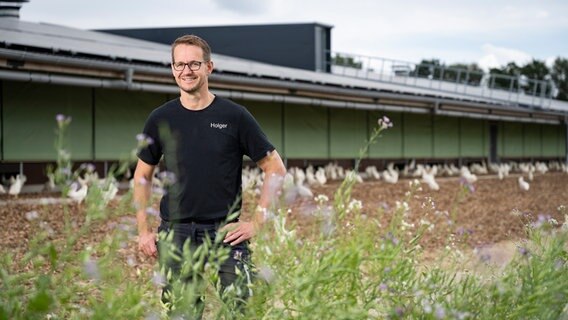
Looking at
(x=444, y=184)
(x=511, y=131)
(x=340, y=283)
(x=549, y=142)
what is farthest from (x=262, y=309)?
(x=549, y=142)

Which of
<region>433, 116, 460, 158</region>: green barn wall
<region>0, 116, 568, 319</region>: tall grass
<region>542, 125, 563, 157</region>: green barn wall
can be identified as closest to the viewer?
<region>0, 116, 568, 319</region>: tall grass

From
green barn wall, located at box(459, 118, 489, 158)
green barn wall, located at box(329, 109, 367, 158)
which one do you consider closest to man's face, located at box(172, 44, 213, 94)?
green barn wall, located at box(329, 109, 367, 158)

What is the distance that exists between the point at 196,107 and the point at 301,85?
1615 centimetres

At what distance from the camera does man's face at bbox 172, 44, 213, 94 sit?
14.1 feet

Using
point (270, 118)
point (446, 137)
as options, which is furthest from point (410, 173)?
point (270, 118)

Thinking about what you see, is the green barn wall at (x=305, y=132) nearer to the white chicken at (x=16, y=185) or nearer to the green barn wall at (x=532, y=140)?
the white chicken at (x=16, y=185)

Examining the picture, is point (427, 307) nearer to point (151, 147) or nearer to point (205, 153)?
point (205, 153)

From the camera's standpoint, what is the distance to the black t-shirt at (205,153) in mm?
4375

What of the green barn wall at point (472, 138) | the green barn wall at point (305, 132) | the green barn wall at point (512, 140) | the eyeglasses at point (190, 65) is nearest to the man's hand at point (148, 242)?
the eyeglasses at point (190, 65)

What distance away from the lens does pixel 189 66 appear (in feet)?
14.1

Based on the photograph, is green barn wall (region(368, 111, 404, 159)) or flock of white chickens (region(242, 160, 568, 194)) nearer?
flock of white chickens (region(242, 160, 568, 194))

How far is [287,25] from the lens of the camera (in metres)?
33.4

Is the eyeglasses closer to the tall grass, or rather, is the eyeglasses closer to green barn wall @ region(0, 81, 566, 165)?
the tall grass

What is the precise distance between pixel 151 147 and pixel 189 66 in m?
0.47
